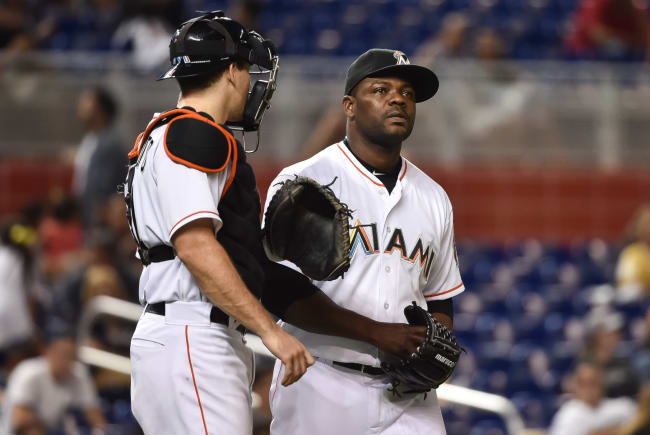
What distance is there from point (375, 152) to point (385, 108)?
7.4 inches

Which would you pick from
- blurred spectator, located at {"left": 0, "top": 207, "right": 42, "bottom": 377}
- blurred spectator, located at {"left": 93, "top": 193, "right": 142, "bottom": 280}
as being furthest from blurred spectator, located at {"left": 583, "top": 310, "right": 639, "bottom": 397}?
blurred spectator, located at {"left": 0, "top": 207, "right": 42, "bottom": 377}

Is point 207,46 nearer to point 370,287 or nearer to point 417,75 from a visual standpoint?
point 417,75

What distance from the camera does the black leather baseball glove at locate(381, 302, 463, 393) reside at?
3.56 metres

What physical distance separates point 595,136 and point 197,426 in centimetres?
785

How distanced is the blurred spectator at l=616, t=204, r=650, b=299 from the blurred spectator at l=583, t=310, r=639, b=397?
2.13ft

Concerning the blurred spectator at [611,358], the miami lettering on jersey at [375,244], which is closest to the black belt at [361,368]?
the miami lettering on jersey at [375,244]

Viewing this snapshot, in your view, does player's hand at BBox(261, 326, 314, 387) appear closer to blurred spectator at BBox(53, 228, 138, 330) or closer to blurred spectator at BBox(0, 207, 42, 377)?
blurred spectator at BBox(53, 228, 138, 330)

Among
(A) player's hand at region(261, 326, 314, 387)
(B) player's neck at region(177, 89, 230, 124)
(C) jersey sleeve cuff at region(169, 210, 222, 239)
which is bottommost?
(A) player's hand at region(261, 326, 314, 387)

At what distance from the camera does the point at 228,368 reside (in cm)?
315

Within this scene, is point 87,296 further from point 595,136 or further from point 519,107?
point 595,136

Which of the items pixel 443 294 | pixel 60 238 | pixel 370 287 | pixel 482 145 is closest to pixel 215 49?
pixel 370 287

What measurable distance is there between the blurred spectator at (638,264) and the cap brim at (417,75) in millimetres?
5352

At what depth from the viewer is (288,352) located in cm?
302

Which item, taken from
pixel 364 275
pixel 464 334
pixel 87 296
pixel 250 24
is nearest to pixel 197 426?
pixel 364 275
